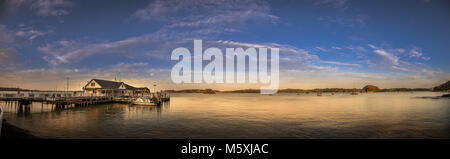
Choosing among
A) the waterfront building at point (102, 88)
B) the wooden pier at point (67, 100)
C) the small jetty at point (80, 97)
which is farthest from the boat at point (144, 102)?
the waterfront building at point (102, 88)

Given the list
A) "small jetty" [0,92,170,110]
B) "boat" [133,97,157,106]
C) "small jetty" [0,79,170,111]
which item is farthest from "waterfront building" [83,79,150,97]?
"boat" [133,97,157,106]

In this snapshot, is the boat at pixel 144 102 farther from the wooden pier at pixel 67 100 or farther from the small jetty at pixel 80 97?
the wooden pier at pixel 67 100

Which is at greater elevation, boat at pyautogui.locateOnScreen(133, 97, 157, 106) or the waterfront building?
the waterfront building

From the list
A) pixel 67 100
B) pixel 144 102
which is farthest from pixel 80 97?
pixel 144 102

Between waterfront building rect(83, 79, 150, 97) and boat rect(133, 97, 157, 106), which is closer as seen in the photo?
boat rect(133, 97, 157, 106)

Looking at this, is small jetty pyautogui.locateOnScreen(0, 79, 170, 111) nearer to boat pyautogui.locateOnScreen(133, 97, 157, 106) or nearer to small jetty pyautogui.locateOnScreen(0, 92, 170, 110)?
small jetty pyautogui.locateOnScreen(0, 92, 170, 110)

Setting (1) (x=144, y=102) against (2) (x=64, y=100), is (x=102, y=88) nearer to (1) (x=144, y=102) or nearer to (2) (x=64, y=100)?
(2) (x=64, y=100)

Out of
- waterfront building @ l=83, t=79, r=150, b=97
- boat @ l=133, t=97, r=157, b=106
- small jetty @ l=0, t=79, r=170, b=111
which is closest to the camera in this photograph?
small jetty @ l=0, t=79, r=170, b=111
